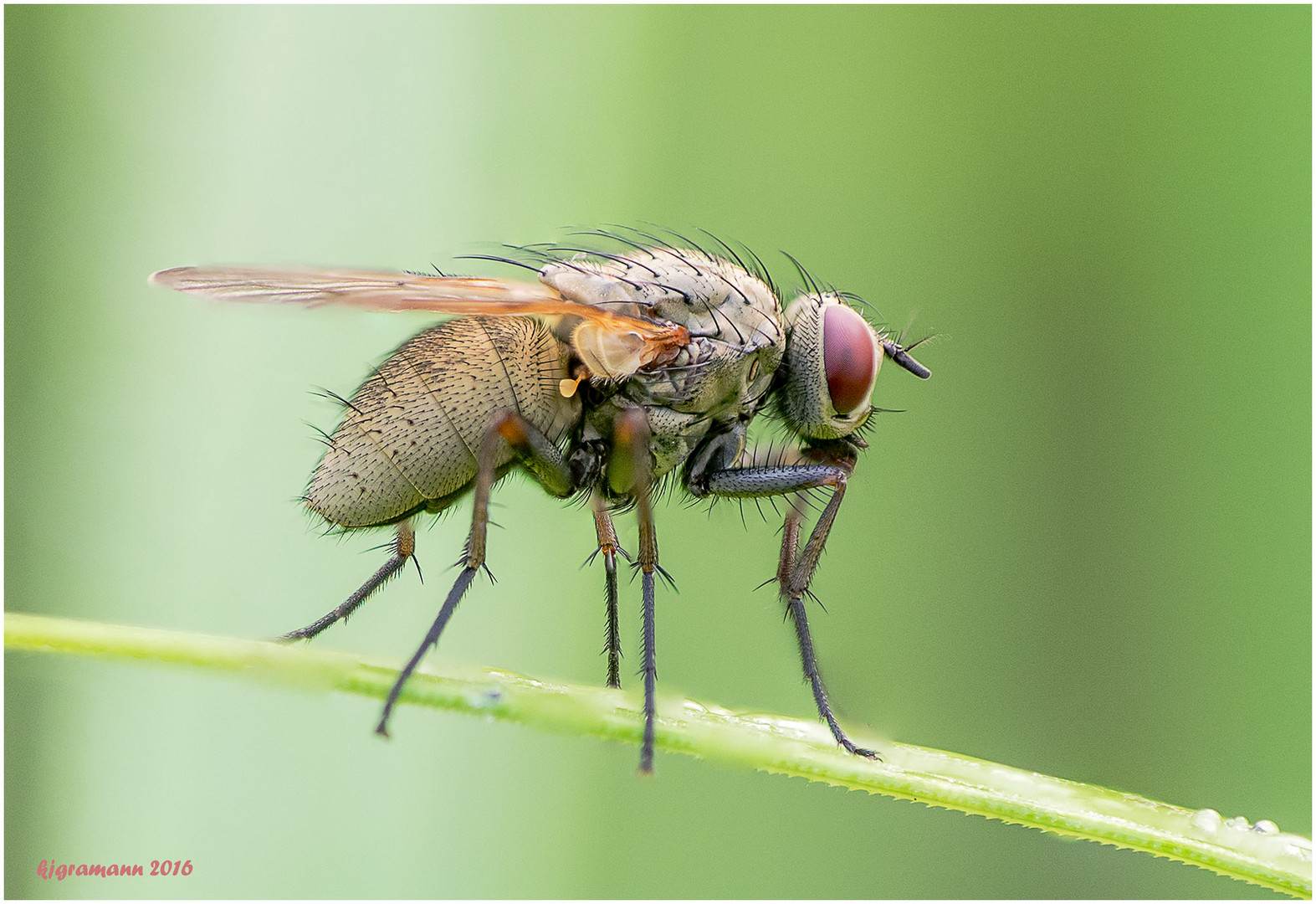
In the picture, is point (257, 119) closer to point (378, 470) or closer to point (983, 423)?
point (378, 470)

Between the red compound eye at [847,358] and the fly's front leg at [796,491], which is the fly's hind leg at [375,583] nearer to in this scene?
the fly's front leg at [796,491]

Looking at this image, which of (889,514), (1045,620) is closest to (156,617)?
(889,514)

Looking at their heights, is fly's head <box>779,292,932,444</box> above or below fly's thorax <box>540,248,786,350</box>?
below

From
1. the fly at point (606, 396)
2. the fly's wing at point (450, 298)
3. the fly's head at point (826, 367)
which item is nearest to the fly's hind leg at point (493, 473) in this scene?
the fly at point (606, 396)

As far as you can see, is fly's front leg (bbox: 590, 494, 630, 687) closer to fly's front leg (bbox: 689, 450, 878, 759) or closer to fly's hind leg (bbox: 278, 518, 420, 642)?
fly's front leg (bbox: 689, 450, 878, 759)

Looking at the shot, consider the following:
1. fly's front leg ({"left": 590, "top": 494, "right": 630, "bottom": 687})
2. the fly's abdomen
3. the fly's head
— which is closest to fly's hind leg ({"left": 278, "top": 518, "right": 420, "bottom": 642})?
the fly's abdomen
